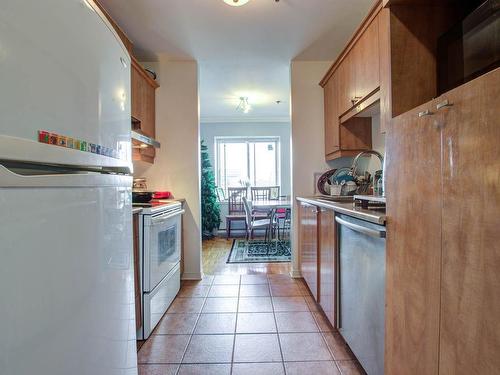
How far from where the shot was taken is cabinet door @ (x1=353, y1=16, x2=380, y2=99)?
176cm

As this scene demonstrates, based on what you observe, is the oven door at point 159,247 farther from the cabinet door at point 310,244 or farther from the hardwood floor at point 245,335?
the cabinet door at point 310,244

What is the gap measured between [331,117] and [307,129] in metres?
0.35

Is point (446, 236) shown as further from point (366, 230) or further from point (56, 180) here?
point (56, 180)

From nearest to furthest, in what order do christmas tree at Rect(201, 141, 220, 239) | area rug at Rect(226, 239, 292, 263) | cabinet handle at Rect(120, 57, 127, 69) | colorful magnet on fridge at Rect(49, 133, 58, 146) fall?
colorful magnet on fridge at Rect(49, 133, 58, 146)
cabinet handle at Rect(120, 57, 127, 69)
area rug at Rect(226, 239, 292, 263)
christmas tree at Rect(201, 141, 220, 239)

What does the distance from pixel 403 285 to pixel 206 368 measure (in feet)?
3.92

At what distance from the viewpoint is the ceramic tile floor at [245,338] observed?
1552mm

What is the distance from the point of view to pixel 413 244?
93 centimetres

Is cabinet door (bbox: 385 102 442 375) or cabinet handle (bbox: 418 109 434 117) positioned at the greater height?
cabinet handle (bbox: 418 109 434 117)

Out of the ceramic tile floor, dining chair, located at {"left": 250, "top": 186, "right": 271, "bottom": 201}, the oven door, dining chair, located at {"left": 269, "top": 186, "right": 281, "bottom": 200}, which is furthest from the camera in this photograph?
dining chair, located at {"left": 269, "top": 186, "right": 281, "bottom": 200}

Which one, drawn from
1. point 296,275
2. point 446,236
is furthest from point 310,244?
point 446,236

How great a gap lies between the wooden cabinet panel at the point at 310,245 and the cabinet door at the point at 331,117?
0.71 m

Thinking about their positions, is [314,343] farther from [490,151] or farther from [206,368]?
[490,151]

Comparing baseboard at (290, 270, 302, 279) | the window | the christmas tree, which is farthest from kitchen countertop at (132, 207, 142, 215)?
the window

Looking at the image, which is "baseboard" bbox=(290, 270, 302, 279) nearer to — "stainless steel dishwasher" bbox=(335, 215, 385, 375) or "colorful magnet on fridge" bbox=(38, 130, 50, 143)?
"stainless steel dishwasher" bbox=(335, 215, 385, 375)
